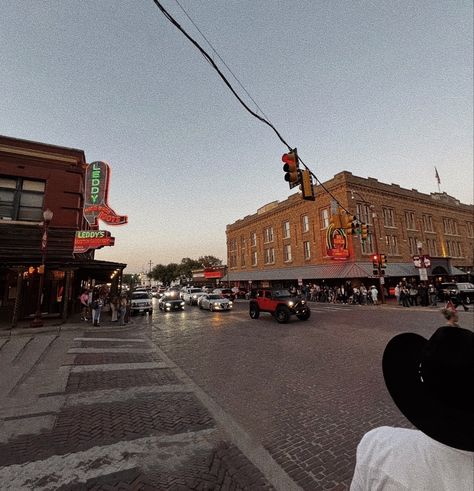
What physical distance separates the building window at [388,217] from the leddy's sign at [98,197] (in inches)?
1063

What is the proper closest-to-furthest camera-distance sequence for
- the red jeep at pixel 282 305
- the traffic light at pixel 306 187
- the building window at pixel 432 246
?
1. the traffic light at pixel 306 187
2. the red jeep at pixel 282 305
3. the building window at pixel 432 246

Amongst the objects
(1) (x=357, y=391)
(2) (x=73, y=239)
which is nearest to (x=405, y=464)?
(1) (x=357, y=391)

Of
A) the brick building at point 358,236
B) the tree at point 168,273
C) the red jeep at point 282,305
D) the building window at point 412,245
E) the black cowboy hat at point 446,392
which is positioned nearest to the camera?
the black cowboy hat at point 446,392

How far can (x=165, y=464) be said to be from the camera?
11.9ft

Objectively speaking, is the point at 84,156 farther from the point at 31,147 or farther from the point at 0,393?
the point at 0,393

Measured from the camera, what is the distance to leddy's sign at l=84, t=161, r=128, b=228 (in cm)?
1814

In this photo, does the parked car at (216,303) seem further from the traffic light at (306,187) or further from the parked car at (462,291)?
the parked car at (462,291)

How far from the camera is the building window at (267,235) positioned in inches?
1599

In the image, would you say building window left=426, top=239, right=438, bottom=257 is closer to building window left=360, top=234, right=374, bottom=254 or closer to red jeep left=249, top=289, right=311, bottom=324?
→ building window left=360, top=234, right=374, bottom=254

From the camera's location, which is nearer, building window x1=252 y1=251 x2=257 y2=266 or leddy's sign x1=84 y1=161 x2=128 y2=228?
leddy's sign x1=84 y1=161 x2=128 y2=228

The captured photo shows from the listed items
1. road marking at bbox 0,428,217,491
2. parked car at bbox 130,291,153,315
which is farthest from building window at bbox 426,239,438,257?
road marking at bbox 0,428,217,491

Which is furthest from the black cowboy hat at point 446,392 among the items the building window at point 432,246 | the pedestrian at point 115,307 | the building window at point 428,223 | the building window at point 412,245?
the building window at point 428,223

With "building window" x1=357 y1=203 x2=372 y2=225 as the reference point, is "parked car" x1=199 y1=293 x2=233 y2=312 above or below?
below

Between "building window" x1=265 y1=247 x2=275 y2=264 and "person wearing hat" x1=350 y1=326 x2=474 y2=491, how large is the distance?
38678 millimetres
